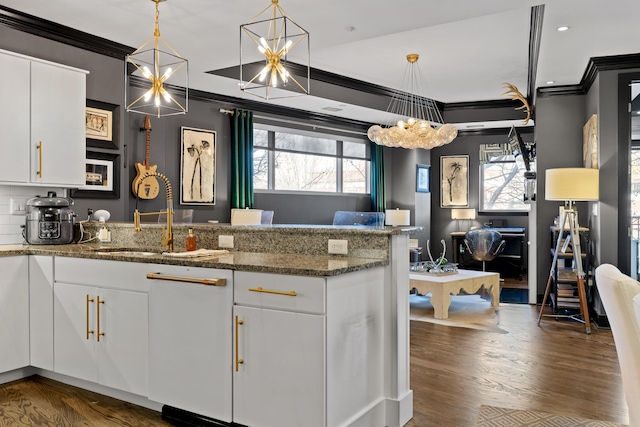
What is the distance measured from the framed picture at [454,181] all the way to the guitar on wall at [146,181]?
587 cm

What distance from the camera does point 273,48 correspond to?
3.13 metres

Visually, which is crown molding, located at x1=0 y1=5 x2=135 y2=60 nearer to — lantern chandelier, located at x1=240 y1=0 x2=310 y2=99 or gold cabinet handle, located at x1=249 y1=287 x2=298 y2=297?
lantern chandelier, located at x1=240 y1=0 x2=310 y2=99

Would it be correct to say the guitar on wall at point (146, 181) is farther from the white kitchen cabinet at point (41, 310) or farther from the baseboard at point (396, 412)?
the baseboard at point (396, 412)

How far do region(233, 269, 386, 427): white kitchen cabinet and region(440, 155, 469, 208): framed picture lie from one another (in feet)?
25.4

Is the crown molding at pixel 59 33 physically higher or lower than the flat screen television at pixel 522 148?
higher

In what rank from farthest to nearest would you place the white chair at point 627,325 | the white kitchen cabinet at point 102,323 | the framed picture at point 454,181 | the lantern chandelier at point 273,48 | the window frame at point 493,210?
1. the framed picture at point 454,181
2. the window frame at point 493,210
3. the lantern chandelier at point 273,48
4. the white kitchen cabinet at point 102,323
5. the white chair at point 627,325

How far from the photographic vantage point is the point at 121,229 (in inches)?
152

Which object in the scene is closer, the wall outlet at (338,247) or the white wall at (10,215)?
the wall outlet at (338,247)

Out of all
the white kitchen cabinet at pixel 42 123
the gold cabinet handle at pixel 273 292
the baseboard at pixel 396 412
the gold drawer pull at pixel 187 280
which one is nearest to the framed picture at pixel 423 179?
the white kitchen cabinet at pixel 42 123

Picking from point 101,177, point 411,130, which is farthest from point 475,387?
point 411,130

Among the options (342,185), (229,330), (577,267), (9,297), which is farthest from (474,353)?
(342,185)

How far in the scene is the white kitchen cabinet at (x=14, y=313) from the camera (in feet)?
11.0

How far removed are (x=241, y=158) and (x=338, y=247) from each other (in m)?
4.37

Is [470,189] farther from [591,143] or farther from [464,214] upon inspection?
[591,143]
